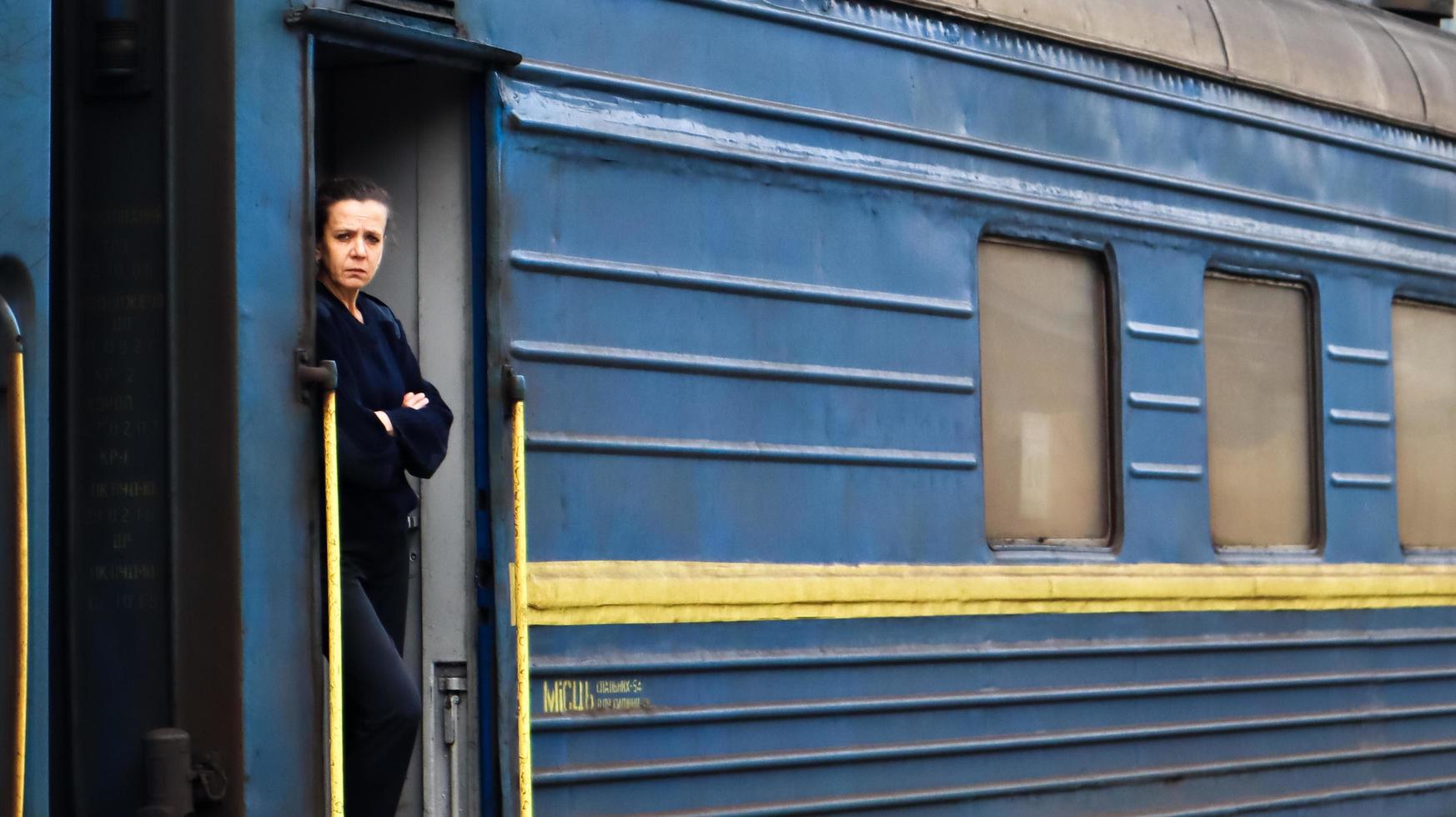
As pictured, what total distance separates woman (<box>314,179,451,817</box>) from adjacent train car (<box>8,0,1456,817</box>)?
5.0 inches

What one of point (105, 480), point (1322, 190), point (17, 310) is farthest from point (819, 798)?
point (1322, 190)

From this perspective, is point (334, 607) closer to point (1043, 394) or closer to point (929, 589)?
point (929, 589)

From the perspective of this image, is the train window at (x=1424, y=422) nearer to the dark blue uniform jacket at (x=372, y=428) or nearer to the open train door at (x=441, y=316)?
the open train door at (x=441, y=316)

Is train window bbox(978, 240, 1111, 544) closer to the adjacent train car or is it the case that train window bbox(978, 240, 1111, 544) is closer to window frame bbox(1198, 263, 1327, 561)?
the adjacent train car

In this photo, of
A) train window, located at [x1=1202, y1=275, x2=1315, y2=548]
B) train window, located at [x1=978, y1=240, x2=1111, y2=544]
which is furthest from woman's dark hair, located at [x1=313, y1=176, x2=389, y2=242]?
train window, located at [x1=1202, y1=275, x2=1315, y2=548]

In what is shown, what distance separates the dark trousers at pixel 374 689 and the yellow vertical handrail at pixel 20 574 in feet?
2.36

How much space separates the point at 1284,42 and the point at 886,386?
2.31 meters

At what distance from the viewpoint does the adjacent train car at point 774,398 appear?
394 cm

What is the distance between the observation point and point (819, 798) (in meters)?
5.27

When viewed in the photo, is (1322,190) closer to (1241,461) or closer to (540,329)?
(1241,461)

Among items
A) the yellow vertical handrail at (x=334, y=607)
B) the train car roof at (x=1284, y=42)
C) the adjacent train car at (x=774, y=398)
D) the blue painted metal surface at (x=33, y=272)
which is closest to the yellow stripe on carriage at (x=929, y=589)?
the adjacent train car at (x=774, y=398)

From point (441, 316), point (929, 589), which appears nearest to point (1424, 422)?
point (929, 589)

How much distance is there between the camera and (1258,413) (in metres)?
6.84

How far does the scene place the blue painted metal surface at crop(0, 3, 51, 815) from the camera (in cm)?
363
